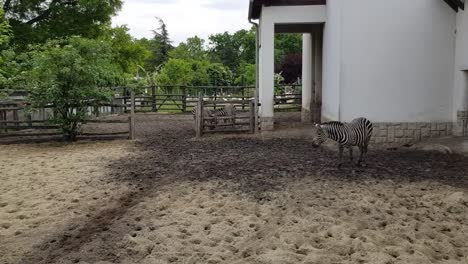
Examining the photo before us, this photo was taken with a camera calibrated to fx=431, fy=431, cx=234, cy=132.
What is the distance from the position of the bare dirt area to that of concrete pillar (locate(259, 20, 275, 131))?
3096 mm

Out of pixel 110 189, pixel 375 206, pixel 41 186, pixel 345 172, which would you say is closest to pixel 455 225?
pixel 375 206

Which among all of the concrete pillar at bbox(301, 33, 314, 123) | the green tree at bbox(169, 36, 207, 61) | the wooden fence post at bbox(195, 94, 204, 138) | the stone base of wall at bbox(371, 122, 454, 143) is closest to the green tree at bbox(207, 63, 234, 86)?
the green tree at bbox(169, 36, 207, 61)

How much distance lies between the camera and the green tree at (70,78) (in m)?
11.7

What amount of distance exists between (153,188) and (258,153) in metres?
3.33

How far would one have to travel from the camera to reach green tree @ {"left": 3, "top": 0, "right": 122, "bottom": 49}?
20.8 m

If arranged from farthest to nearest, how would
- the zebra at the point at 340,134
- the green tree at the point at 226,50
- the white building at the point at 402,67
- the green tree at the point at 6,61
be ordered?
the green tree at the point at 226,50 < the green tree at the point at 6,61 < the white building at the point at 402,67 < the zebra at the point at 340,134

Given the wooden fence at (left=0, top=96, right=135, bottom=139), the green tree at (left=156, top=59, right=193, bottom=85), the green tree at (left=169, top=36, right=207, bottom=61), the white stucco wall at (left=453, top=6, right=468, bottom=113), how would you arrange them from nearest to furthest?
the white stucco wall at (left=453, top=6, right=468, bottom=113) < the wooden fence at (left=0, top=96, right=135, bottom=139) < the green tree at (left=156, top=59, right=193, bottom=85) < the green tree at (left=169, top=36, right=207, bottom=61)

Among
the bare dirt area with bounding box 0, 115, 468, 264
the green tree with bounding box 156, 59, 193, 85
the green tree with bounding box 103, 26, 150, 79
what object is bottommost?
the bare dirt area with bounding box 0, 115, 468, 264

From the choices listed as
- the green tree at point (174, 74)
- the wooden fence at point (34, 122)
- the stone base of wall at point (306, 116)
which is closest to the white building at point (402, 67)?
the stone base of wall at point (306, 116)

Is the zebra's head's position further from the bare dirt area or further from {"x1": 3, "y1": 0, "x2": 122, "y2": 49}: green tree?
{"x1": 3, "y1": 0, "x2": 122, "y2": 49}: green tree

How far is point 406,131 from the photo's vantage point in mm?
10820

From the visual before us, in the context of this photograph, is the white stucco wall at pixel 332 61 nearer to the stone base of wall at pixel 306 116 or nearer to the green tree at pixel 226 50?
the stone base of wall at pixel 306 116

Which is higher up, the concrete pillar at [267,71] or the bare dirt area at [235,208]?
the concrete pillar at [267,71]

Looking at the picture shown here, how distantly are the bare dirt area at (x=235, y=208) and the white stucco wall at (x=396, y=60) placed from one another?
4.41ft
